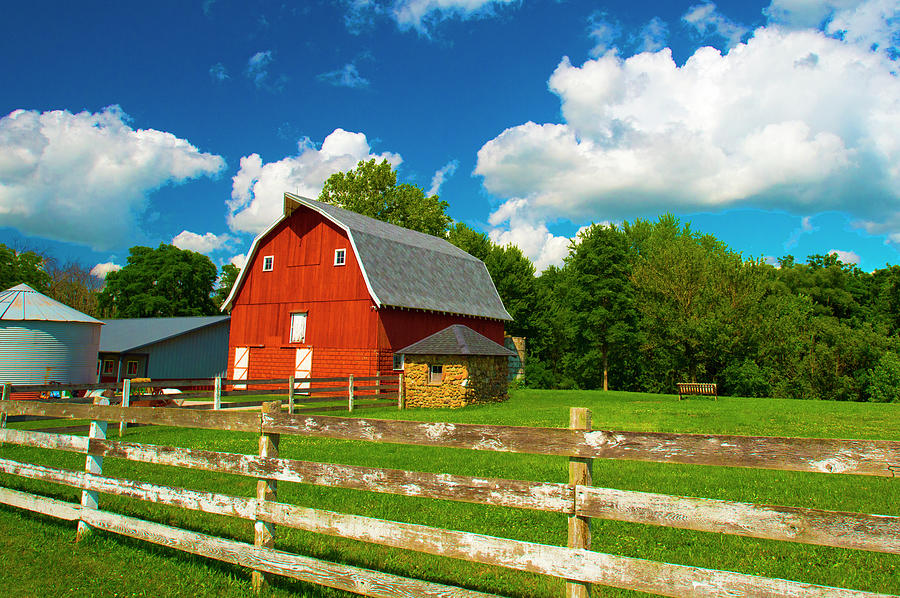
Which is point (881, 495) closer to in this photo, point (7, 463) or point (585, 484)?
point (585, 484)

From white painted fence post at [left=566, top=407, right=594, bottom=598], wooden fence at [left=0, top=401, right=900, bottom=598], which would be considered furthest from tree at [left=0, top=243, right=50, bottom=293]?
white painted fence post at [left=566, top=407, right=594, bottom=598]

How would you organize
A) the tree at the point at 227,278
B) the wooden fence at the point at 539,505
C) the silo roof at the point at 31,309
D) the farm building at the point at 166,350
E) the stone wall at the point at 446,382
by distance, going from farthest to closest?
1. the tree at the point at 227,278
2. the farm building at the point at 166,350
3. the silo roof at the point at 31,309
4. the stone wall at the point at 446,382
5. the wooden fence at the point at 539,505

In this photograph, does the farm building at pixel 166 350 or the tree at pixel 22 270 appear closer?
the farm building at pixel 166 350

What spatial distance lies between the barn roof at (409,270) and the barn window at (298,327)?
4.33 m

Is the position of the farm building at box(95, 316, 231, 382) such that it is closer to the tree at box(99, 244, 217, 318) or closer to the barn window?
the barn window

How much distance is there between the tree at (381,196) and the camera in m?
52.2

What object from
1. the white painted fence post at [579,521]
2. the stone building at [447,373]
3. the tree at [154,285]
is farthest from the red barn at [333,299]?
the tree at [154,285]

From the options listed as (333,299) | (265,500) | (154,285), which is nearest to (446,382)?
(333,299)

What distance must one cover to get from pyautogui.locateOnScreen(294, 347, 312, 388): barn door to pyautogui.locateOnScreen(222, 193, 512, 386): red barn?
0.05 m

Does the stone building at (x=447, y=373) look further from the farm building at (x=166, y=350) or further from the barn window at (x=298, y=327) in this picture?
the farm building at (x=166, y=350)

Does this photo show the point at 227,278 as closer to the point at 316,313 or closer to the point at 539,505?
the point at 316,313

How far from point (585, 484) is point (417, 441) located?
3.85ft

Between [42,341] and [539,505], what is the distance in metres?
32.1

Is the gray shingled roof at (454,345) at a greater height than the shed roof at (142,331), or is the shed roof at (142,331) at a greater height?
the shed roof at (142,331)
